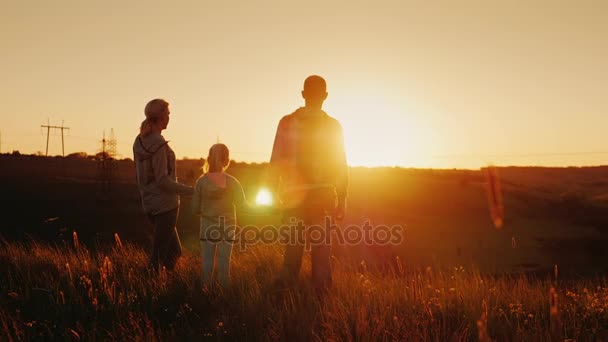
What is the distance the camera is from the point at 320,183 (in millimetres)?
5406

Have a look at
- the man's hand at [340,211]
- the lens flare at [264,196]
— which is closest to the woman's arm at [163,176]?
the lens flare at [264,196]

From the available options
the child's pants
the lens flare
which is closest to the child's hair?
the lens flare

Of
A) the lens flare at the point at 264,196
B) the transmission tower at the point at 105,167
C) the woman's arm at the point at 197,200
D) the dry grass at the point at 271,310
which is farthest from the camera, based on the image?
the transmission tower at the point at 105,167

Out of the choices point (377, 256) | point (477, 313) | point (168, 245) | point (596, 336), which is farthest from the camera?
point (377, 256)

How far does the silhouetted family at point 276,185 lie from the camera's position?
536 cm

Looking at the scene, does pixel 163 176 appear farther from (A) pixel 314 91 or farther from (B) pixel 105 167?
(B) pixel 105 167

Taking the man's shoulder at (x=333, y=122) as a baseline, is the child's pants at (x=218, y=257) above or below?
below

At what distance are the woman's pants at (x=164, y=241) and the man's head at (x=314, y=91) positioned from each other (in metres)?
1.89

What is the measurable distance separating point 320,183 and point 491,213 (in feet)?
219

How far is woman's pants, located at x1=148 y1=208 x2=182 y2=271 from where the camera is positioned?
5.80 meters

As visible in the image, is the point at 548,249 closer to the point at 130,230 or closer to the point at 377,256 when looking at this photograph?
the point at 377,256

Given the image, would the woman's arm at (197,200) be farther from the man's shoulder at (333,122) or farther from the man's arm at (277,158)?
the man's shoulder at (333,122)

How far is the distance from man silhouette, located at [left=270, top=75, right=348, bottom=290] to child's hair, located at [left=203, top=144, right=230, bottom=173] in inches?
25.4

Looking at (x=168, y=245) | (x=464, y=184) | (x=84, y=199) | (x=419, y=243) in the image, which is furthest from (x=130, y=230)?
(x=464, y=184)
